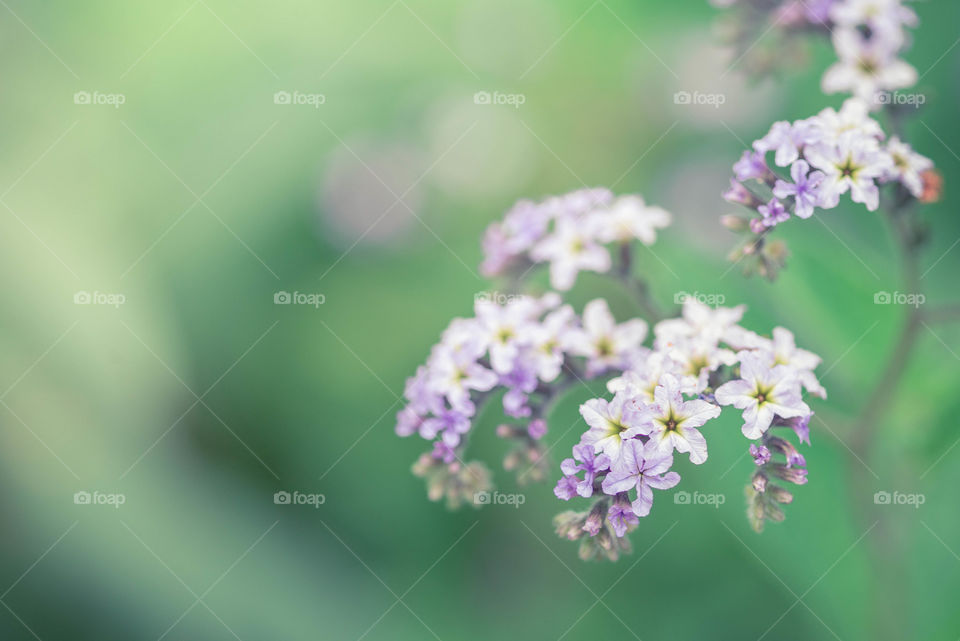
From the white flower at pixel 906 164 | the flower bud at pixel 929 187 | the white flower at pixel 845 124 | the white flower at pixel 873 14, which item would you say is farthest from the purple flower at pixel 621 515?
the white flower at pixel 873 14

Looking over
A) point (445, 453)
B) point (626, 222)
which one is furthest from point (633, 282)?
point (445, 453)

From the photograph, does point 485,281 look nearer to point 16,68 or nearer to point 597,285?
point 597,285

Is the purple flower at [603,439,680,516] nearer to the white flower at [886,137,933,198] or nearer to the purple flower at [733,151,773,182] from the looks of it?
the purple flower at [733,151,773,182]

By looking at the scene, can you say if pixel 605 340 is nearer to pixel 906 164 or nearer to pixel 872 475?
pixel 906 164

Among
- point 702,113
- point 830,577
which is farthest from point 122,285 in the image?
point 830,577

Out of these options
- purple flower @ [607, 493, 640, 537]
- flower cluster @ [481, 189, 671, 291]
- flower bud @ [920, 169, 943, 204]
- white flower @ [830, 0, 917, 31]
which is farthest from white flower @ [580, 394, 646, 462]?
white flower @ [830, 0, 917, 31]

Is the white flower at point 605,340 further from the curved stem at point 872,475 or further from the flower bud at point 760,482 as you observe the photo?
the curved stem at point 872,475
